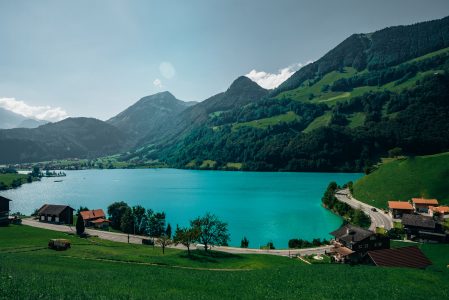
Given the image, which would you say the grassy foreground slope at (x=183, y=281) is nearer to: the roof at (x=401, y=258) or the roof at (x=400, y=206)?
the roof at (x=401, y=258)

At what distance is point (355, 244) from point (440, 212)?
153 feet

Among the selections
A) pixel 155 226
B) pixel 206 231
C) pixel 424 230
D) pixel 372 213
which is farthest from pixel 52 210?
pixel 424 230

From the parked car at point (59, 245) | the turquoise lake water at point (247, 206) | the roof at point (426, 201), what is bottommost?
the turquoise lake water at point (247, 206)

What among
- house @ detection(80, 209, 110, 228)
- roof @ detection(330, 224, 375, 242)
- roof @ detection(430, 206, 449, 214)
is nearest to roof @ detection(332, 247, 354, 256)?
roof @ detection(330, 224, 375, 242)

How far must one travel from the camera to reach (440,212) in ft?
312

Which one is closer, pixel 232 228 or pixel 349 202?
pixel 232 228

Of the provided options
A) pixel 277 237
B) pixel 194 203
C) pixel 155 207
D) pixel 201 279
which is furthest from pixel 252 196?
pixel 201 279

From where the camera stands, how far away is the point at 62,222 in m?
96.9

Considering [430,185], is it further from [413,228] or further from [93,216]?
[93,216]

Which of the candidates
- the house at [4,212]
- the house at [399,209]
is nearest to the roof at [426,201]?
the house at [399,209]

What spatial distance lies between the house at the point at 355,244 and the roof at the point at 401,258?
33.2 feet

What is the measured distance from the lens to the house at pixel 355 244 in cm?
6400

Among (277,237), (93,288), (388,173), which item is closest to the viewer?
(93,288)

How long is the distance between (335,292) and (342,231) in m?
45.0
